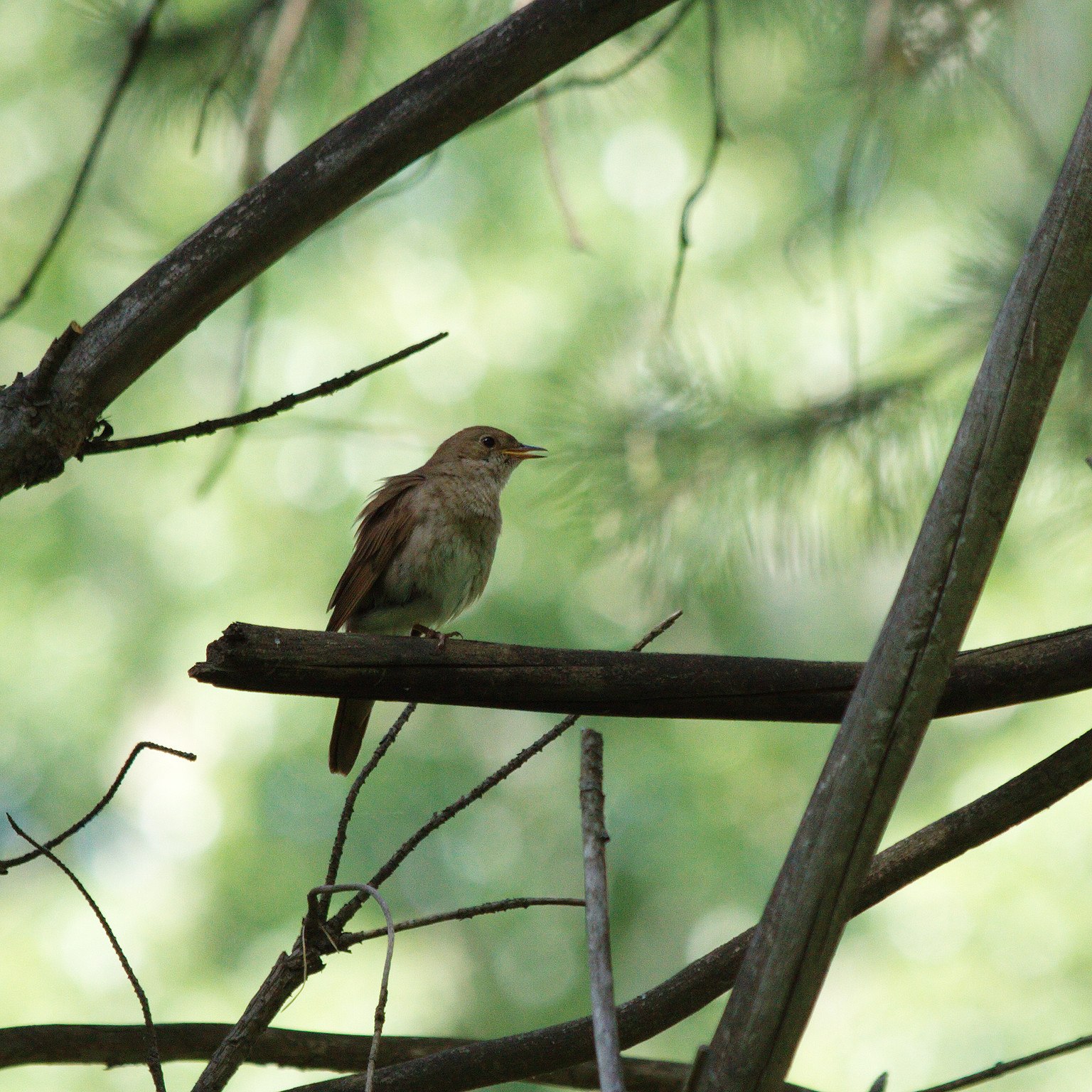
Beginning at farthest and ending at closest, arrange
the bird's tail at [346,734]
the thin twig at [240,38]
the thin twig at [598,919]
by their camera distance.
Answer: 1. the bird's tail at [346,734]
2. the thin twig at [240,38]
3. the thin twig at [598,919]

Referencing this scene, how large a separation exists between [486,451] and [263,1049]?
2.16 meters

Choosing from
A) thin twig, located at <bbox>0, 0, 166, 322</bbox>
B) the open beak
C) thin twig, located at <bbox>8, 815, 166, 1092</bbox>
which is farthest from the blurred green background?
thin twig, located at <bbox>8, 815, 166, 1092</bbox>

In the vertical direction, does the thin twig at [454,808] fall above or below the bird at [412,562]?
below

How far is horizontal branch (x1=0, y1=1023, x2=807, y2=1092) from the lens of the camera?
1920 mm

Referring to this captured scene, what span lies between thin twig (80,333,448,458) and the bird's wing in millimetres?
1426

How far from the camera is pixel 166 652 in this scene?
6.71 meters

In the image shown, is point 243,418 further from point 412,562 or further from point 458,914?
point 412,562

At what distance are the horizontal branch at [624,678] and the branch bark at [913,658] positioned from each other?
1.04 feet

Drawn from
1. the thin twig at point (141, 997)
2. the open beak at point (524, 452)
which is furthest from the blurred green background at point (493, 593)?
the thin twig at point (141, 997)

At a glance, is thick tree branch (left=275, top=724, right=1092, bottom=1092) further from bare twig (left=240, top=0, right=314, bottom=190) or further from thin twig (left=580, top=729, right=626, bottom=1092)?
bare twig (left=240, top=0, right=314, bottom=190)

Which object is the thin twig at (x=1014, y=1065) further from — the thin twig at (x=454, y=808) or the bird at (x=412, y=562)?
the bird at (x=412, y=562)

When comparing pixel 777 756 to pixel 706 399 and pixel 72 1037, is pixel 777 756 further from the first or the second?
pixel 72 1037

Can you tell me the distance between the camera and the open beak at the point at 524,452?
369 centimetres

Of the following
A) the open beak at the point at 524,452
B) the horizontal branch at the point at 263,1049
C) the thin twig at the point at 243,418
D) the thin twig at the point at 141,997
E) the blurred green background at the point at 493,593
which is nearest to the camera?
the thin twig at the point at 141,997
